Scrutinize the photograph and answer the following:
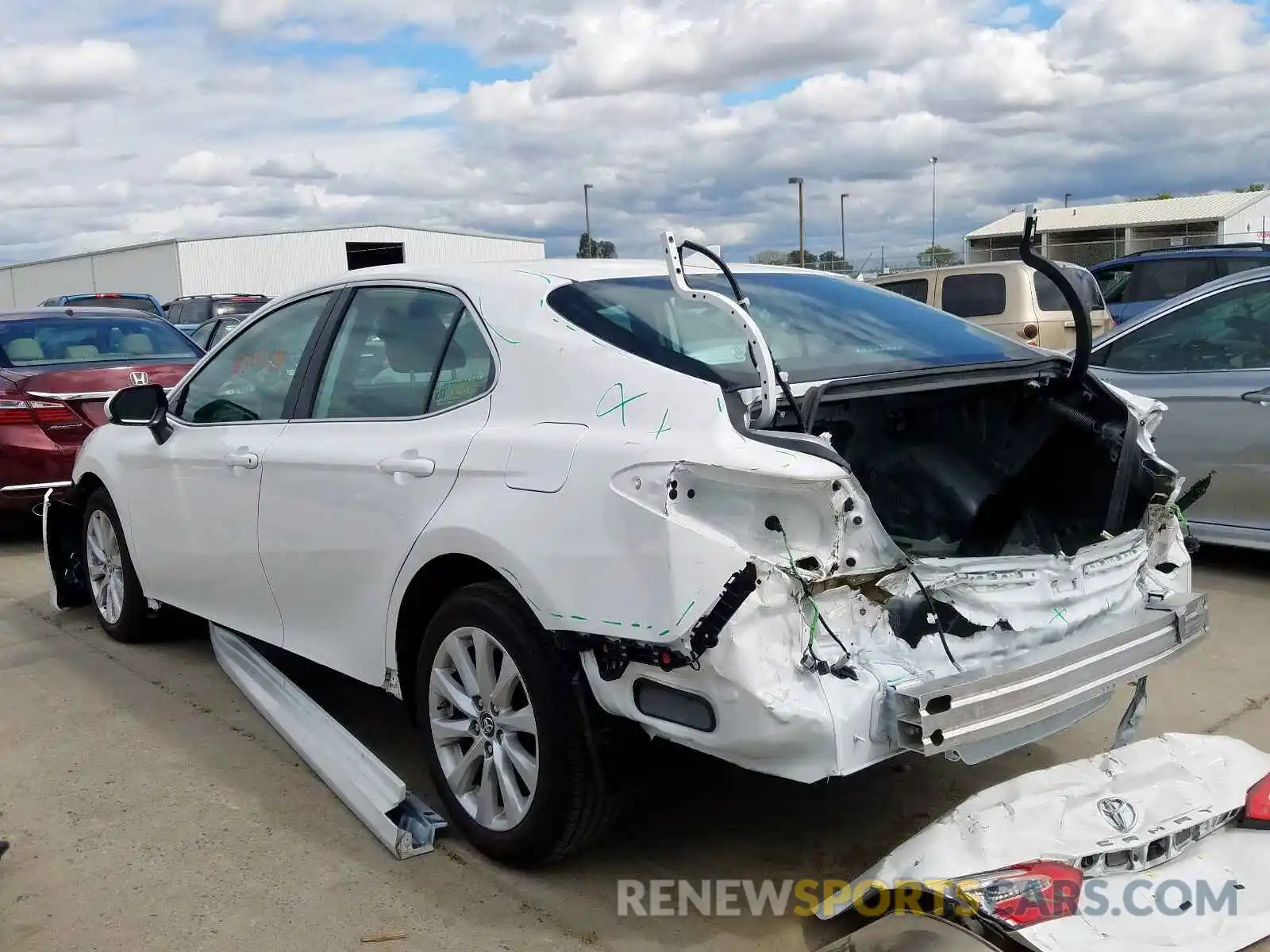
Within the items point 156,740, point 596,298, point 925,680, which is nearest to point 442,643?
point 596,298

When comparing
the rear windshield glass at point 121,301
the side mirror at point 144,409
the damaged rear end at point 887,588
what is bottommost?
the damaged rear end at point 887,588

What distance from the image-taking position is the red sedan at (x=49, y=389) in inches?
295

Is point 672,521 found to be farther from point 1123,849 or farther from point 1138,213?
point 1138,213

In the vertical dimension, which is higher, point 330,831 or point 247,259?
point 247,259

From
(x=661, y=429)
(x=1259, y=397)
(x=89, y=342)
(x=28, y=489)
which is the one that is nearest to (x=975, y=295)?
(x=1259, y=397)

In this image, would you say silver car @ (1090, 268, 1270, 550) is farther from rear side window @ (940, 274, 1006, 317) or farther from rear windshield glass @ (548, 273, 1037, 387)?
rear side window @ (940, 274, 1006, 317)

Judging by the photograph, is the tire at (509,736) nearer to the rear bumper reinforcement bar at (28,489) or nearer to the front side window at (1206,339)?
the front side window at (1206,339)

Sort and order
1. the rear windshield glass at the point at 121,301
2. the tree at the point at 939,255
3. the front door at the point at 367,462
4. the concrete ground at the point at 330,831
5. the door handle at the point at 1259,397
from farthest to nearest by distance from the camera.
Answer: the tree at the point at 939,255 < the rear windshield glass at the point at 121,301 < the door handle at the point at 1259,397 < the front door at the point at 367,462 < the concrete ground at the point at 330,831

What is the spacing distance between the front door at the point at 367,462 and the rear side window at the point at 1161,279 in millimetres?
11658

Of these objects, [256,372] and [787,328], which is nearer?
[787,328]

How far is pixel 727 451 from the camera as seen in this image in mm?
2658

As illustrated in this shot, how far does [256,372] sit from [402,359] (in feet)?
3.36

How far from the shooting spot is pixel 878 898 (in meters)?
2.66

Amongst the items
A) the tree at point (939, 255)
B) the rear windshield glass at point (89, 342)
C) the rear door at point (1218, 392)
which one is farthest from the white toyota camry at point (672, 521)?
the tree at point (939, 255)
